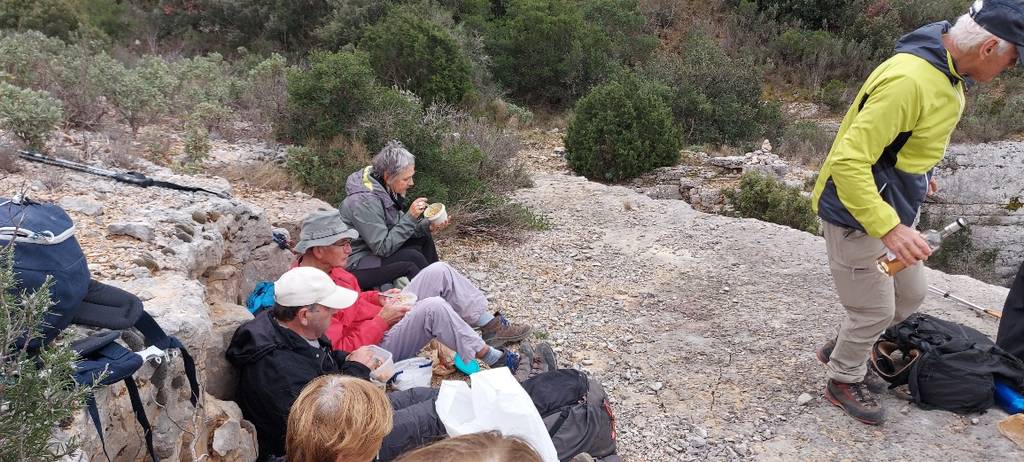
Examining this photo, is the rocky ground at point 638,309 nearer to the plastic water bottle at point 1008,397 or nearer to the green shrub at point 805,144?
the plastic water bottle at point 1008,397

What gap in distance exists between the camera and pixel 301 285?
2588 mm

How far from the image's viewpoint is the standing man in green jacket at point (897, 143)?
2473 mm

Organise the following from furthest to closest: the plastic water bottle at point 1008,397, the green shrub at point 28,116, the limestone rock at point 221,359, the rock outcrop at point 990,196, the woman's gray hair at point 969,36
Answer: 1. the rock outcrop at point 990,196
2. the green shrub at point 28,116
3. the plastic water bottle at point 1008,397
4. the limestone rock at point 221,359
5. the woman's gray hair at point 969,36

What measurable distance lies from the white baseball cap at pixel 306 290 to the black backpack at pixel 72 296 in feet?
2.16

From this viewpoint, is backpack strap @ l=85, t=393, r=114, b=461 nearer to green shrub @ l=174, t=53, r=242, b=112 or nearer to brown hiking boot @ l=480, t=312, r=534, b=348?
brown hiking boot @ l=480, t=312, r=534, b=348

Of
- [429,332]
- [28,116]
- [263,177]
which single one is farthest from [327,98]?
[429,332]

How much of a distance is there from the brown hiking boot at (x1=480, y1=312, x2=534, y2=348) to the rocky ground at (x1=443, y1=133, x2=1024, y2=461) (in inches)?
13.3

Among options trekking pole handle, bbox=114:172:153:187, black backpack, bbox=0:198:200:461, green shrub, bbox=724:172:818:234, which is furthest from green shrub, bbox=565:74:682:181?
black backpack, bbox=0:198:200:461

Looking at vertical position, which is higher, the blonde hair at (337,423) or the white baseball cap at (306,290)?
the blonde hair at (337,423)

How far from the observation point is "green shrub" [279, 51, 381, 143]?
6.08m

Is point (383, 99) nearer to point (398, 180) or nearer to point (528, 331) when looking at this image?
point (398, 180)

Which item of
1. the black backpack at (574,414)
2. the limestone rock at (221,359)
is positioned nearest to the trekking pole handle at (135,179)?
the limestone rock at (221,359)

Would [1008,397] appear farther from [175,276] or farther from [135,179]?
[135,179]

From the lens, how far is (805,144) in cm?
1179
